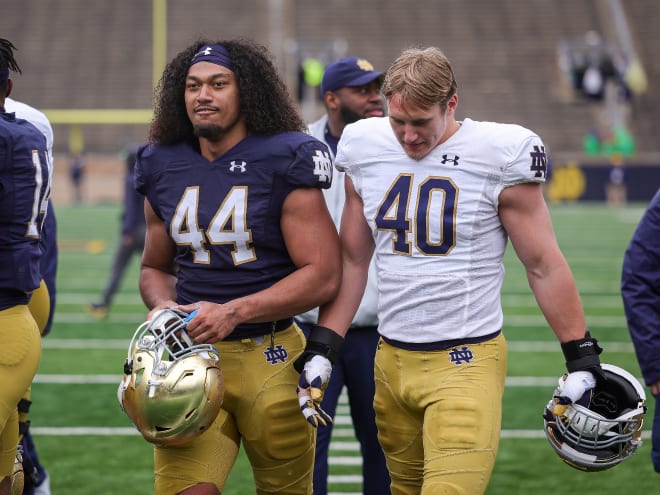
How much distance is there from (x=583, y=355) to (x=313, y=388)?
32.3 inches

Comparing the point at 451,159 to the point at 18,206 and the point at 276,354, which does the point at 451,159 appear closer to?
the point at 276,354

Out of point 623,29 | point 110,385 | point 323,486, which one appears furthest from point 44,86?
point 323,486

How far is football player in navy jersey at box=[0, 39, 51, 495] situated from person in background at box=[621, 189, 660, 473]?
1.93 metres

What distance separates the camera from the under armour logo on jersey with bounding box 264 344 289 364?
365 centimetres

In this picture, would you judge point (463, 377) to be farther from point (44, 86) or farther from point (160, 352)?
point (44, 86)

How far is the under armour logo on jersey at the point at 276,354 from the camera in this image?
365cm

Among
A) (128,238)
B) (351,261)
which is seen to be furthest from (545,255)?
(128,238)

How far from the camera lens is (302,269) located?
3.62 meters

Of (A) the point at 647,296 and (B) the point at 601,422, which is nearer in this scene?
(B) the point at 601,422

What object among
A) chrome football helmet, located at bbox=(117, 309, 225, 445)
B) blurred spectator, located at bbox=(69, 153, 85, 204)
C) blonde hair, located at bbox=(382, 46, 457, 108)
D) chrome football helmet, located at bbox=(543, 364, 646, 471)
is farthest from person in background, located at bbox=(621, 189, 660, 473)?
blurred spectator, located at bbox=(69, 153, 85, 204)

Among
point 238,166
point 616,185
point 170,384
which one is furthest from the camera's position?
point 616,185

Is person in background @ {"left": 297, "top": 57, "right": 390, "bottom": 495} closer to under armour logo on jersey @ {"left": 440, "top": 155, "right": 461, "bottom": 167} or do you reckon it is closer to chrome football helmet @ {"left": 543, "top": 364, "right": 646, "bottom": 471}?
under armour logo on jersey @ {"left": 440, "top": 155, "right": 461, "bottom": 167}

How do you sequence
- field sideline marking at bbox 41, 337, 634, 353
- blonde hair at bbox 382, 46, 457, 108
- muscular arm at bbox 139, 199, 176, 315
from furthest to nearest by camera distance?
field sideline marking at bbox 41, 337, 634, 353, muscular arm at bbox 139, 199, 176, 315, blonde hair at bbox 382, 46, 457, 108

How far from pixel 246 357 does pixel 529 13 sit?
36137mm
